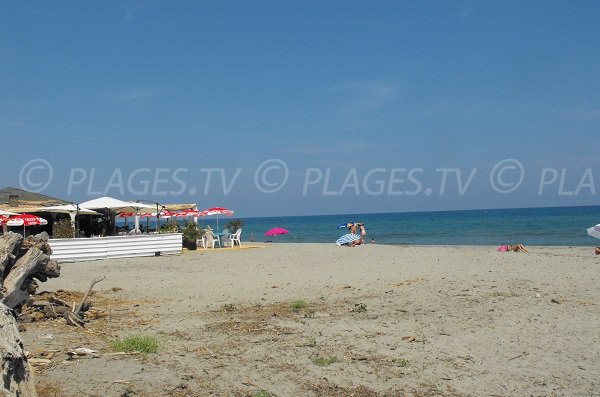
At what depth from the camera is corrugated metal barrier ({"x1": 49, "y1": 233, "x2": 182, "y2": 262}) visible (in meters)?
18.5

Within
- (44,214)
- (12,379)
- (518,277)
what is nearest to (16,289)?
(12,379)

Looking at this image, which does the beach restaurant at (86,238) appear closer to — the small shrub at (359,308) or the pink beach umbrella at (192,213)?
the pink beach umbrella at (192,213)

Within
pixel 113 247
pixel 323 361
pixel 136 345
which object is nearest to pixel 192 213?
pixel 113 247

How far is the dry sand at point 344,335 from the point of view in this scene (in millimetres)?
5660

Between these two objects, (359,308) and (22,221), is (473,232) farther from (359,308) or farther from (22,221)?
(359,308)

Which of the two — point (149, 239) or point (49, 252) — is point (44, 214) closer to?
point (149, 239)

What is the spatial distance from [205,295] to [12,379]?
750cm

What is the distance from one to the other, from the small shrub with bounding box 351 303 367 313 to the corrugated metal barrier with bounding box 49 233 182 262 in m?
11.7

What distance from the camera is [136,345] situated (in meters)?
6.61

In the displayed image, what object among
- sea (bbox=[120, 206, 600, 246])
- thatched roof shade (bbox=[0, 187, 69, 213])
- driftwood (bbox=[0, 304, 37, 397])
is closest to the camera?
driftwood (bbox=[0, 304, 37, 397])

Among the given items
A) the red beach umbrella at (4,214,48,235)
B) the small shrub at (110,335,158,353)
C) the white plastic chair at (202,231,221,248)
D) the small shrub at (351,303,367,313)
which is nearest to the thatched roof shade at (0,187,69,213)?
the red beach umbrella at (4,214,48,235)

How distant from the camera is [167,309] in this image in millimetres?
9836

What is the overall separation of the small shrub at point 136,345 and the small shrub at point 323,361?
1.79 m

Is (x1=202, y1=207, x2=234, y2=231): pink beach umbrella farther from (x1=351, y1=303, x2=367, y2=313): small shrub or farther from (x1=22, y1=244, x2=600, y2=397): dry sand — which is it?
(x1=351, y1=303, x2=367, y2=313): small shrub
